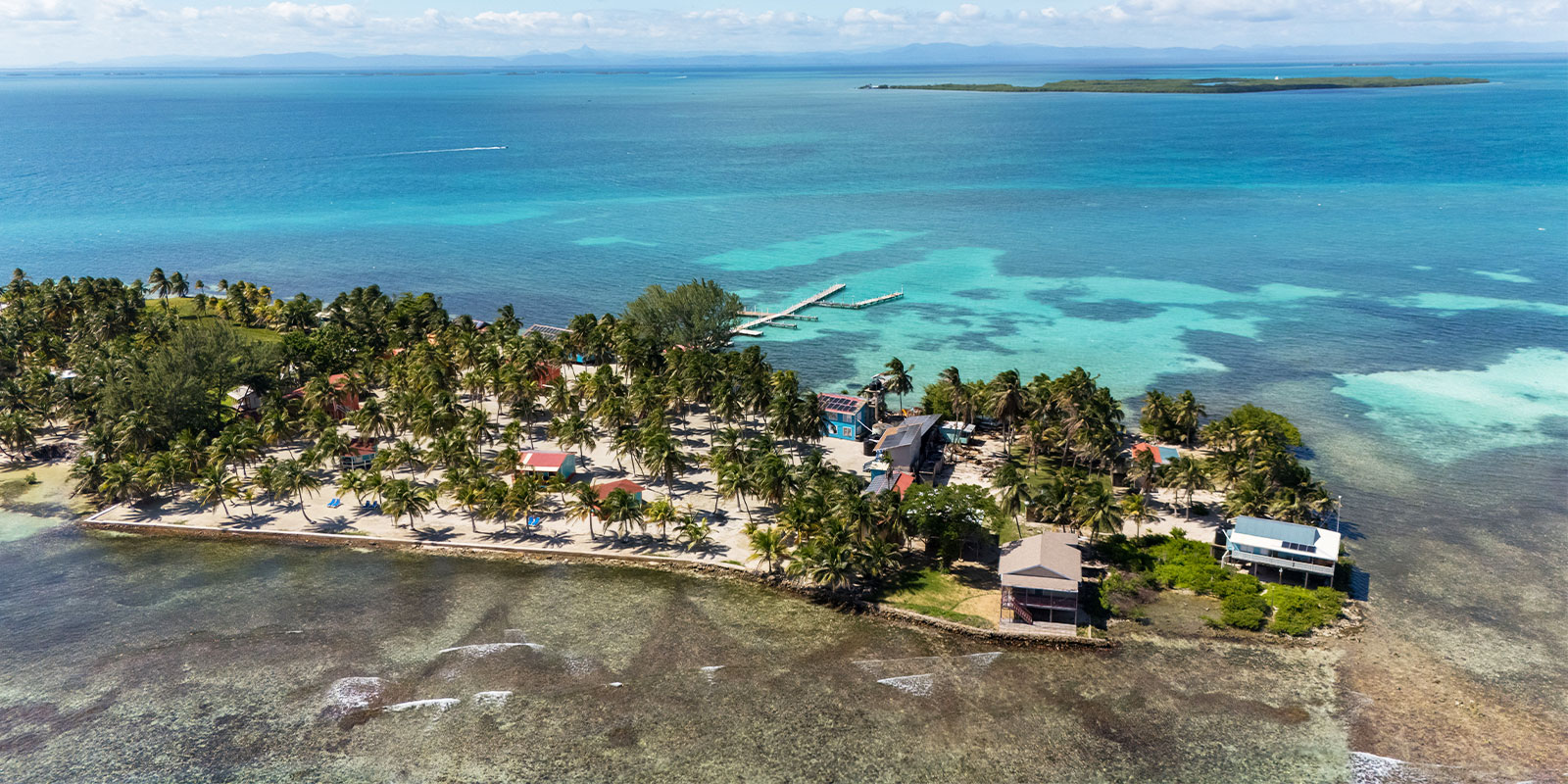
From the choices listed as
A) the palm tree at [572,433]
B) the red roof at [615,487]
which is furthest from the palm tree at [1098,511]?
the palm tree at [572,433]

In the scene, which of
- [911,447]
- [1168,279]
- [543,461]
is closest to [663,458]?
[543,461]

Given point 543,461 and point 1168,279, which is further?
point 1168,279

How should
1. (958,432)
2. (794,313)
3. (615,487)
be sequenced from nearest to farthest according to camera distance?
(615,487) < (958,432) < (794,313)

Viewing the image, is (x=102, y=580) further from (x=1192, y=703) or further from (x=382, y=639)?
(x=1192, y=703)

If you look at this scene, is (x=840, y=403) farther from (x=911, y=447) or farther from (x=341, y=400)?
(x=341, y=400)

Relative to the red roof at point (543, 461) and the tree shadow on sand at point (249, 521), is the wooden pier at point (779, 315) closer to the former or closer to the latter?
the red roof at point (543, 461)

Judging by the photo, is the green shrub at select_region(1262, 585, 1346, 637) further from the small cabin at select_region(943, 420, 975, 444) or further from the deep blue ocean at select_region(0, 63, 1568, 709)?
the small cabin at select_region(943, 420, 975, 444)

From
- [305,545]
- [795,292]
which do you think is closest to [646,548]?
[305,545]

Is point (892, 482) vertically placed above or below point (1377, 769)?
above
